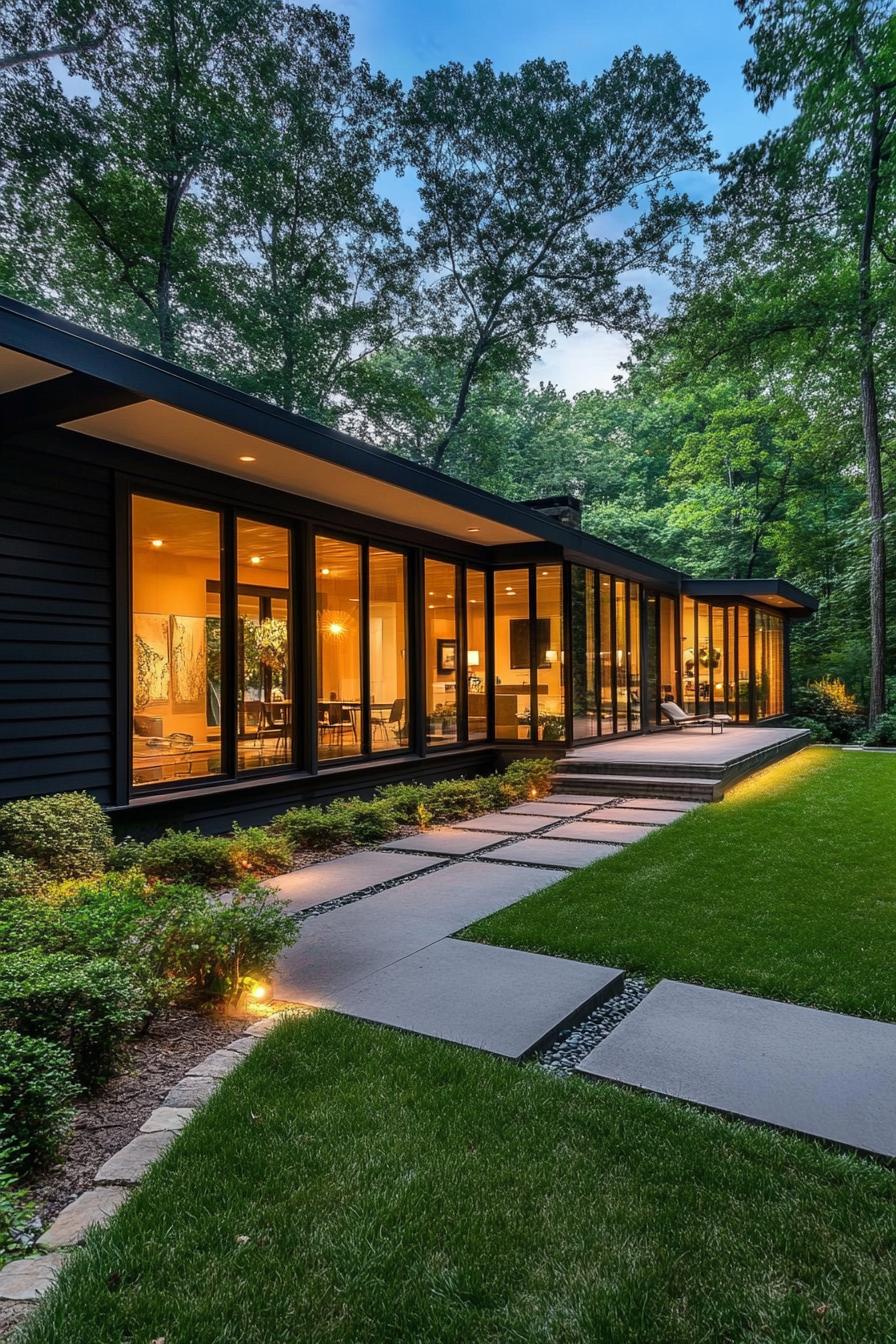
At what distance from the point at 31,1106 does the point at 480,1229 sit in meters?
1.24

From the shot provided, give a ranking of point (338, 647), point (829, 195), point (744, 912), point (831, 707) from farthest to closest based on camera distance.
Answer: point (831, 707)
point (829, 195)
point (338, 647)
point (744, 912)

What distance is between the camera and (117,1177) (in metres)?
2.02

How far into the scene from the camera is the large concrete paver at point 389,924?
11.4 ft

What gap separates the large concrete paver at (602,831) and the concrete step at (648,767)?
2.21m

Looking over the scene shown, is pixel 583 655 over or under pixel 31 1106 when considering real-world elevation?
over

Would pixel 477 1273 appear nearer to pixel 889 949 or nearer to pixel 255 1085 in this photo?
pixel 255 1085

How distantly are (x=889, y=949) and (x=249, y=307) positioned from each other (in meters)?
15.8

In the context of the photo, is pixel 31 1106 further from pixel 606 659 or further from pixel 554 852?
pixel 606 659

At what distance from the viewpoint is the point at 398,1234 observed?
1.82 metres

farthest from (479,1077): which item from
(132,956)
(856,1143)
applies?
(132,956)

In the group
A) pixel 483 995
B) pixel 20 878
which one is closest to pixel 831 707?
pixel 483 995

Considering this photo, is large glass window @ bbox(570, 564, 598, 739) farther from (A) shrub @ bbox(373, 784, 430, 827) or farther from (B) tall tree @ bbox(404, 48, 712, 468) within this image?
(B) tall tree @ bbox(404, 48, 712, 468)

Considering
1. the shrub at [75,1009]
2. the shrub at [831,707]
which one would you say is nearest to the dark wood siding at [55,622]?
the shrub at [75,1009]

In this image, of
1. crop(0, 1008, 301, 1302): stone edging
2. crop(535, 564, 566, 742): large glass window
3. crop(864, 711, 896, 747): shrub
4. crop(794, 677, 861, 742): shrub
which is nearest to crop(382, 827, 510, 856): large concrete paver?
crop(0, 1008, 301, 1302): stone edging
